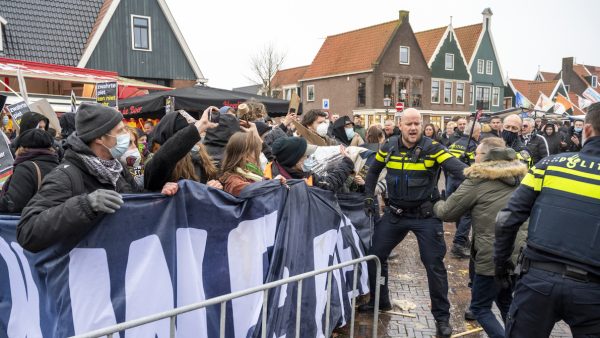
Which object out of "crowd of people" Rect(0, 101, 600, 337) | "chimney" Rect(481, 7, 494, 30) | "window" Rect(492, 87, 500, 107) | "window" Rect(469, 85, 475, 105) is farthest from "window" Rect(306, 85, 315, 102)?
"crowd of people" Rect(0, 101, 600, 337)

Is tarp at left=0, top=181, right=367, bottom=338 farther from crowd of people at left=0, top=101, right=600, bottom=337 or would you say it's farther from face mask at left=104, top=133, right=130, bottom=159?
face mask at left=104, top=133, right=130, bottom=159

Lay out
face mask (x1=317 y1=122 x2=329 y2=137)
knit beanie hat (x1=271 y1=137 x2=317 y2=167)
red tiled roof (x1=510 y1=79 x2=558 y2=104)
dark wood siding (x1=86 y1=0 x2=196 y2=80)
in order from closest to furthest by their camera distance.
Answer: knit beanie hat (x1=271 y1=137 x2=317 y2=167) → face mask (x1=317 y1=122 x2=329 y2=137) → dark wood siding (x1=86 y1=0 x2=196 y2=80) → red tiled roof (x1=510 y1=79 x2=558 y2=104)

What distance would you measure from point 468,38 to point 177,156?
49.4m

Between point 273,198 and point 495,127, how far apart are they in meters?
6.08

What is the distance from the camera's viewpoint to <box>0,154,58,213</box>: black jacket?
138 inches

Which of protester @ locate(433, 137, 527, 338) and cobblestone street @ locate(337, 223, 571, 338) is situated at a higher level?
protester @ locate(433, 137, 527, 338)

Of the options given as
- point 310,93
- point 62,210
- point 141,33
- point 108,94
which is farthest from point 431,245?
point 310,93

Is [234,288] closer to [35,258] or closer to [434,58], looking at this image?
[35,258]

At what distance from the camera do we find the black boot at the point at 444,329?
15.0 feet

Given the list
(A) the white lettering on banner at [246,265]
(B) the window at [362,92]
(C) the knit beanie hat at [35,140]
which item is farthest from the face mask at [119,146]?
(B) the window at [362,92]

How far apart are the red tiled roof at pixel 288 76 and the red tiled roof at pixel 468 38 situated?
16274mm

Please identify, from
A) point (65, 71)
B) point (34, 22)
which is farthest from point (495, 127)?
point (34, 22)

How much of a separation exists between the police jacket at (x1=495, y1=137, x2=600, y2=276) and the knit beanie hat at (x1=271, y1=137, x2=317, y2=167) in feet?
6.65

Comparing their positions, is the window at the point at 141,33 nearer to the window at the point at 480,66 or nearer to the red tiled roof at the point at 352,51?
the red tiled roof at the point at 352,51
